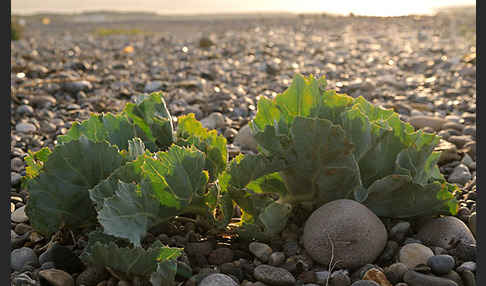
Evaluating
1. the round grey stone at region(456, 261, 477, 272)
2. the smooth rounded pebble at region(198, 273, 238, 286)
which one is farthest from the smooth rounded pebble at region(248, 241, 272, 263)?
the round grey stone at region(456, 261, 477, 272)

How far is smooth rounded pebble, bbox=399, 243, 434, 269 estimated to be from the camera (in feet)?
6.84

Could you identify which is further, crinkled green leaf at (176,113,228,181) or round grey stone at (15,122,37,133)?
round grey stone at (15,122,37,133)

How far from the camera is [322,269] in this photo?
2.08 m

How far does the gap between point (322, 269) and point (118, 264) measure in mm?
802

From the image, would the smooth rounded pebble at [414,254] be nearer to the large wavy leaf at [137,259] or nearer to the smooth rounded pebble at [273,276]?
the smooth rounded pebble at [273,276]

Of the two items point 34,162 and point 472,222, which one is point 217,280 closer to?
point 34,162

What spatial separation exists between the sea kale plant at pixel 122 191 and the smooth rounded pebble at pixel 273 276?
285mm

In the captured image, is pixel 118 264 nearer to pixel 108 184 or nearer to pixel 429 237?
pixel 108 184

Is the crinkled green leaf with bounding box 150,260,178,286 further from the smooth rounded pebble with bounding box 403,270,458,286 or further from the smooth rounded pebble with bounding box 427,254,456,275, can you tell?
the smooth rounded pebble with bounding box 427,254,456,275

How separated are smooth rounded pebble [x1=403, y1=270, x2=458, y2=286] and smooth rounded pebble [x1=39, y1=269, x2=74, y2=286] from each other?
4.21 ft

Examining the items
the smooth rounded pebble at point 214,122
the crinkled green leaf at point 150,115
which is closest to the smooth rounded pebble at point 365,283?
the crinkled green leaf at point 150,115

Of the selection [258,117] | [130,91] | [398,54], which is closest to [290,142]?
[258,117]

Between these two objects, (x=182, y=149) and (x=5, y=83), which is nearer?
(x=5, y=83)

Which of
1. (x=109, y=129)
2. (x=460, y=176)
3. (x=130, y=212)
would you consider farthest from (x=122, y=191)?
(x=460, y=176)
